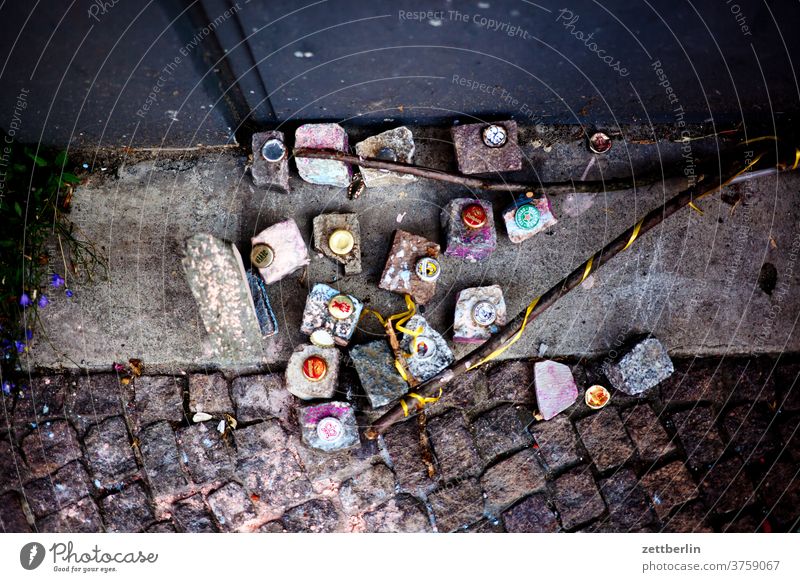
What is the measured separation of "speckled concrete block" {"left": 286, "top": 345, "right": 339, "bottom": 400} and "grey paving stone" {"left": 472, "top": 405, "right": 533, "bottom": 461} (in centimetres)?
73

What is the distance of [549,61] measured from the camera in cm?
261

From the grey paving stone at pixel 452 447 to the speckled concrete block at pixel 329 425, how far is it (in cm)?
40

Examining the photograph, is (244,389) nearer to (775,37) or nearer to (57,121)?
(57,121)

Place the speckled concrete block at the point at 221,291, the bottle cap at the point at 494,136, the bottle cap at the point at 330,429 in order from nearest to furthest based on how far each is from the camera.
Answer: the speckled concrete block at the point at 221,291 → the bottle cap at the point at 330,429 → the bottle cap at the point at 494,136

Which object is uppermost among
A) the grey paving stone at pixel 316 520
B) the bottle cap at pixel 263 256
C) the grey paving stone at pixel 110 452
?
the bottle cap at pixel 263 256

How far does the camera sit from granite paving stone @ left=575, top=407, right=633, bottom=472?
112 inches

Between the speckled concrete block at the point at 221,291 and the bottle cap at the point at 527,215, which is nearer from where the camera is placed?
the speckled concrete block at the point at 221,291

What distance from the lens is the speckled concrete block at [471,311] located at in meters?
2.77

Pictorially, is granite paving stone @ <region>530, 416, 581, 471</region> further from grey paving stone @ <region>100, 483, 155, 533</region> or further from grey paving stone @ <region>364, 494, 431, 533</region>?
grey paving stone @ <region>100, 483, 155, 533</region>

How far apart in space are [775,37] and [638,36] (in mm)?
597

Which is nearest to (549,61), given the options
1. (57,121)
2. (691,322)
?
(691,322)

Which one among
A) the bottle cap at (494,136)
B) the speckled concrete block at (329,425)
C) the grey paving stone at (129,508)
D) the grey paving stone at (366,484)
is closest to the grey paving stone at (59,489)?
the grey paving stone at (129,508)

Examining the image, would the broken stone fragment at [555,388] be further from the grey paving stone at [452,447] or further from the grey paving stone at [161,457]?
the grey paving stone at [161,457]

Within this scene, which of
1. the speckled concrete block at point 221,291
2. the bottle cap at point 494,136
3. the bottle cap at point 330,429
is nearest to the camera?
the speckled concrete block at point 221,291
